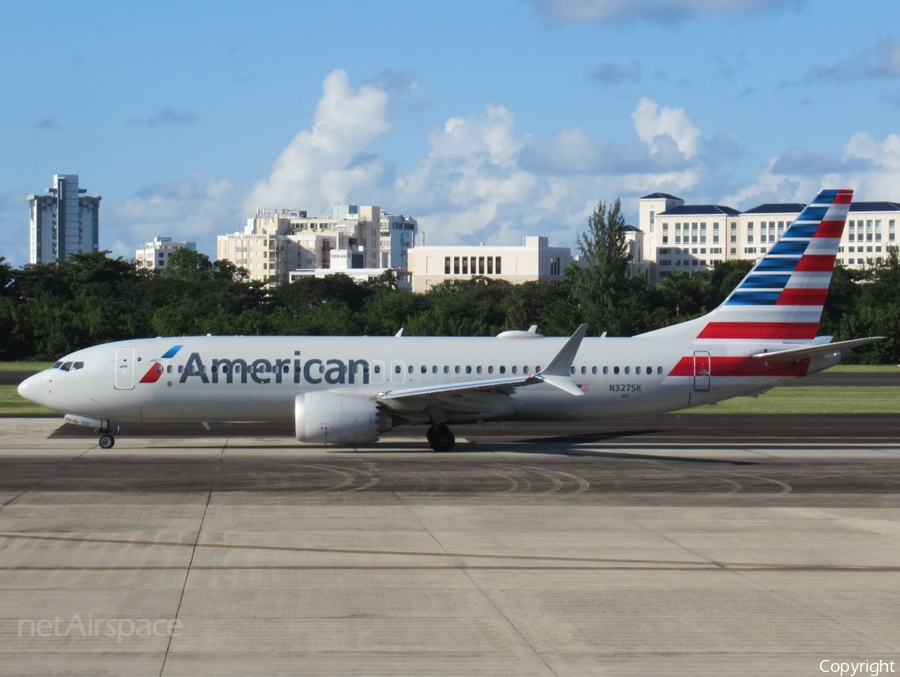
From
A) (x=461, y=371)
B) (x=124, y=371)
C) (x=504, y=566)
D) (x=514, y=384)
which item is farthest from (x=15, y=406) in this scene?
(x=504, y=566)

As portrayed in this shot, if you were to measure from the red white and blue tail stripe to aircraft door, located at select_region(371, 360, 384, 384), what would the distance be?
9400 millimetres

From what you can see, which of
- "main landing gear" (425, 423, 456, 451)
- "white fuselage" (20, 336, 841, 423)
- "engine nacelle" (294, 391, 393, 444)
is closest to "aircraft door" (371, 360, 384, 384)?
"white fuselage" (20, 336, 841, 423)

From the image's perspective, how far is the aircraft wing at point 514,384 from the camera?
2866cm

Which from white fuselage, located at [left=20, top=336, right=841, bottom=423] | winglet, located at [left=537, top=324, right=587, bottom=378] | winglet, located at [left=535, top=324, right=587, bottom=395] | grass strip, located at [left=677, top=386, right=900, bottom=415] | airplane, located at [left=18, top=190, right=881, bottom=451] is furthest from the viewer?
grass strip, located at [left=677, top=386, right=900, bottom=415]

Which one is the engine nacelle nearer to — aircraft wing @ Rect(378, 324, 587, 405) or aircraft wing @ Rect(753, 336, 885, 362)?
aircraft wing @ Rect(378, 324, 587, 405)

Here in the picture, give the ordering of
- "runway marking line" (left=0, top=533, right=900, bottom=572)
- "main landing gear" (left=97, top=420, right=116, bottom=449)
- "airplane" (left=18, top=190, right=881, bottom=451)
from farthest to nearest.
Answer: "airplane" (left=18, top=190, right=881, bottom=451)
"main landing gear" (left=97, top=420, right=116, bottom=449)
"runway marking line" (left=0, top=533, right=900, bottom=572)

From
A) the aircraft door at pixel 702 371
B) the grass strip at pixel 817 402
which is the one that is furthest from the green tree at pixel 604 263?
the aircraft door at pixel 702 371

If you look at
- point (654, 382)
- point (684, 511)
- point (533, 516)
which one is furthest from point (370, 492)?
point (654, 382)

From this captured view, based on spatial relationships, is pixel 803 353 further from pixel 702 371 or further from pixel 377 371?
pixel 377 371

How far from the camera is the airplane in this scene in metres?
30.0

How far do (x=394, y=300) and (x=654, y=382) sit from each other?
7495 cm

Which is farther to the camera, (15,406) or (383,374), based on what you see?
(15,406)

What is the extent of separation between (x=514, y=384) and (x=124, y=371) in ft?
38.0

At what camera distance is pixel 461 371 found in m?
31.9
